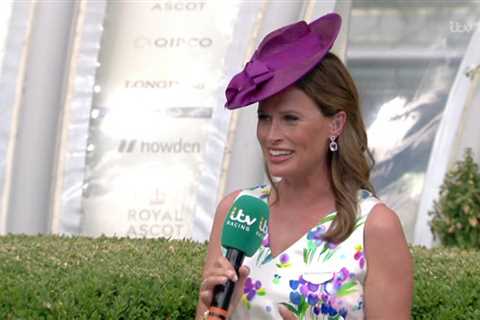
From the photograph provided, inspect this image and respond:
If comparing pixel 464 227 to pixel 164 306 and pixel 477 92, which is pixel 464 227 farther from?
pixel 164 306

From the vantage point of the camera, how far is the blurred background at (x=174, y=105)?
9.33 metres

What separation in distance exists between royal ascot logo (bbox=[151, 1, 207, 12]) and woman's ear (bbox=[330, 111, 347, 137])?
22.9 ft

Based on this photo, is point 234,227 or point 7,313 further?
point 7,313

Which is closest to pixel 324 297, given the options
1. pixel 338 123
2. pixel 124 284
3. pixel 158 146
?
pixel 338 123

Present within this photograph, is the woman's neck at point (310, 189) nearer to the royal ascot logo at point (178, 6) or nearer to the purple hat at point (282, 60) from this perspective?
the purple hat at point (282, 60)

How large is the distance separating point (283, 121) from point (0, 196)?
23.1ft

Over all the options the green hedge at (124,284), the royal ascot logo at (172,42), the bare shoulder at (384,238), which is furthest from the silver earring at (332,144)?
the royal ascot logo at (172,42)

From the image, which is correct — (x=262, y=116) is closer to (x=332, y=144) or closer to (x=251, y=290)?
(x=332, y=144)

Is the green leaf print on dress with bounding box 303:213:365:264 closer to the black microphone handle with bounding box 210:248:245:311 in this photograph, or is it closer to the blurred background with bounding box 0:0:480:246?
the black microphone handle with bounding box 210:248:245:311

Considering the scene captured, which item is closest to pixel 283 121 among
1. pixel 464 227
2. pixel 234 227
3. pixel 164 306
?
pixel 234 227

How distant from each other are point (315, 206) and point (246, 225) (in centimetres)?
35

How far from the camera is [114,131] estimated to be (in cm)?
970

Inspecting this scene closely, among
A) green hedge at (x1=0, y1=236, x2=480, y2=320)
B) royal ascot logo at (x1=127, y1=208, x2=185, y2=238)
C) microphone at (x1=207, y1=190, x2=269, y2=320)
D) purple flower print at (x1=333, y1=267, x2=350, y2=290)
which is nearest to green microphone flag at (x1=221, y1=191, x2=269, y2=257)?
microphone at (x1=207, y1=190, x2=269, y2=320)

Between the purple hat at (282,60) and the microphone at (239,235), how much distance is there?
0.28m
